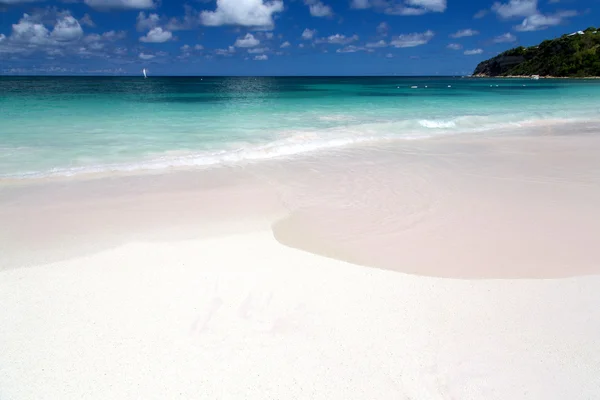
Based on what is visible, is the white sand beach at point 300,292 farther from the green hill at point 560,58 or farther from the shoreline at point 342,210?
the green hill at point 560,58

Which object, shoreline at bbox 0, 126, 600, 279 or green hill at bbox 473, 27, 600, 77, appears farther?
green hill at bbox 473, 27, 600, 77

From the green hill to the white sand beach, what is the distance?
110 metres

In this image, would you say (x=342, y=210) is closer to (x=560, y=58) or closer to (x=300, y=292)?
(x=300, y=292)

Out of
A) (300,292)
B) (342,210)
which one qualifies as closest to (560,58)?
(342,210)

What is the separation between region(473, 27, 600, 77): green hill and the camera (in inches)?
3607

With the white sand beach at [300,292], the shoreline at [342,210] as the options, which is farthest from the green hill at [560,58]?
the white sand beach at [300,292]

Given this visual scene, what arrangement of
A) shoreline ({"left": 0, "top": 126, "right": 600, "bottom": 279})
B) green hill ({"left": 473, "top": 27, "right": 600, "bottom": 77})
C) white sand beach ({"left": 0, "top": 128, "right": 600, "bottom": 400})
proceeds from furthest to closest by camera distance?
green hill ({"left": 473, "top": 27, "right": 600, "bottom": 77})
shoreline ({"left": 0, "top": 126, "right": 600, "bottom": 279})
white sand beach ({"left": 0, "top": 128, "right": 600, "bottom": 400})

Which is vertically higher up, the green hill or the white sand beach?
the green hill

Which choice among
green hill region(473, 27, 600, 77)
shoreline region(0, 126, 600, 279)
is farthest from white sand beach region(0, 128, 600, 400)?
green hill region(473, 27, 600, 77)

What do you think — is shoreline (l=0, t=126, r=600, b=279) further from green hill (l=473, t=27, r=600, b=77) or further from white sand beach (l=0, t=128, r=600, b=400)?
green hill (l=473, t=27, r=600, b=77)

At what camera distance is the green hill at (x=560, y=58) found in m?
91.6

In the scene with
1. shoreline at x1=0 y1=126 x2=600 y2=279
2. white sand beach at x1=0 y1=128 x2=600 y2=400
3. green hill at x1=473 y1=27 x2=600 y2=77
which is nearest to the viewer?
white sand beach at x1=0 y1=128 x2=600 y2=400

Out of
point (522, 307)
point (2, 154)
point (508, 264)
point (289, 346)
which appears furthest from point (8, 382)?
point (2, 154)

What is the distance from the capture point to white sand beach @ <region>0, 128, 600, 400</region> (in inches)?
99.3
